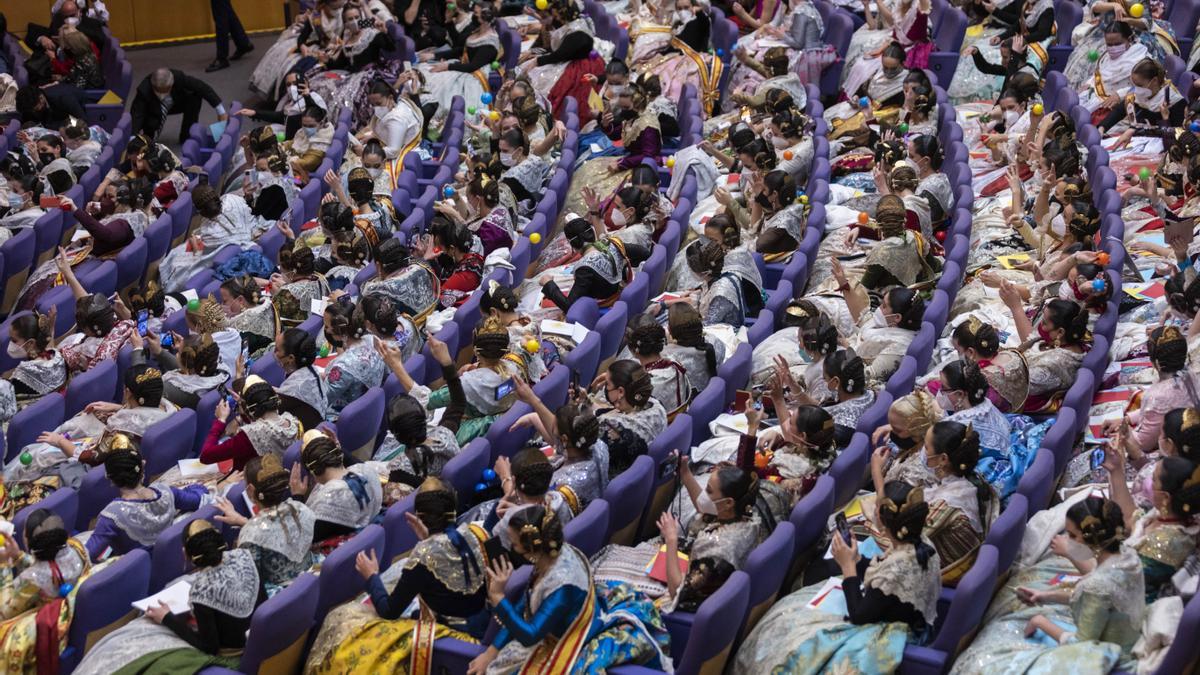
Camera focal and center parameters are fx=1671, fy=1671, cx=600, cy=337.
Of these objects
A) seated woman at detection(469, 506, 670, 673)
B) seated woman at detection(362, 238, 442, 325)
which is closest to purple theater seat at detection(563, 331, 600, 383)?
seated woman at detection(362, 238, 442, 325)

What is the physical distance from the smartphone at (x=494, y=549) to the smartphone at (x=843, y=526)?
995 mm

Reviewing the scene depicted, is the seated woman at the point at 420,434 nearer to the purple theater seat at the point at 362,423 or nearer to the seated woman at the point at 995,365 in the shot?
the purple theater seat at the point at 362,423

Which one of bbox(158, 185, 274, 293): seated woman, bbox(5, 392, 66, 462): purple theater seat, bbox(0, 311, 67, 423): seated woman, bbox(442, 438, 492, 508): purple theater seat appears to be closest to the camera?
bbox(442, 438, 492, 508): purple theater seat

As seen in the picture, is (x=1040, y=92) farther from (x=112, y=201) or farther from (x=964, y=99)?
(x=112, y=201)

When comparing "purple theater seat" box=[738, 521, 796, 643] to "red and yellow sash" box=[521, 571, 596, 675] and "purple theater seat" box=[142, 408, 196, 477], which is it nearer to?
"red and yellow sash" box=[521, 571, 596, 675]

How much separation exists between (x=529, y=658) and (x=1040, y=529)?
1.63 meters

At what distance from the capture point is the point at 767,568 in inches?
191

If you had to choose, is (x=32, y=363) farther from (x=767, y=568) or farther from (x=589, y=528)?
(x=767, y=568)

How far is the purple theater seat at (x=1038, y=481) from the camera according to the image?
507 cm

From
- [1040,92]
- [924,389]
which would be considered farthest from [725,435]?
[1040,92]

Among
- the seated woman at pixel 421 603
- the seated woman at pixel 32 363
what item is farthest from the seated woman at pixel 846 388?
the seated woman at pixel 32 363

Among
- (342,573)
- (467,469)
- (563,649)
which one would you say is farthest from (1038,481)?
(342,573)

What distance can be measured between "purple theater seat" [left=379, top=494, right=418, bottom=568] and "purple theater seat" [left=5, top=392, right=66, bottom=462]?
1998mm

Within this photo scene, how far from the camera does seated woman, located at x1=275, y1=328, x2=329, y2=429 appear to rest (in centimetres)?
625
